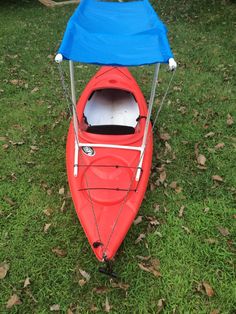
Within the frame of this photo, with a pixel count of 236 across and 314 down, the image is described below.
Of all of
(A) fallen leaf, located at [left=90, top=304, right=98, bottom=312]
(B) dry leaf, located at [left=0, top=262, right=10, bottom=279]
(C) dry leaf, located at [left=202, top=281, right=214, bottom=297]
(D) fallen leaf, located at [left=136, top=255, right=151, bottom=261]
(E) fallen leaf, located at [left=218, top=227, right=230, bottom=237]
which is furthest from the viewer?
(E) fallen leaf, located at [left=218, top=227, right=230, bottom=237]

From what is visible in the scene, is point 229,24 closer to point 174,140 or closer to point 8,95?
point 174,140

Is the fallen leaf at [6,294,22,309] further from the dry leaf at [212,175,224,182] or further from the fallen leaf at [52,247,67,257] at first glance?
the dry leaf at [212,175,224,182]

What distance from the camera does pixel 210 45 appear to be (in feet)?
35.0

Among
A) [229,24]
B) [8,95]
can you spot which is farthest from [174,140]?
[229,24]

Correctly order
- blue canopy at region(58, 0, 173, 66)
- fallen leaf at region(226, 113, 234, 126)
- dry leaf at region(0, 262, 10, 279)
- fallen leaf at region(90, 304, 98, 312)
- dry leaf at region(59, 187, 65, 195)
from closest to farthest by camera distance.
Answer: blue canopy at region(58, 0, 173, 66), fallen leaf at region(90, 304, 98, 312), dry leaf at region(0, 262, 10, 279), dry leaf at region(59, 187, 65, 195), fallen leaf at region(226, 113, 234, 126)

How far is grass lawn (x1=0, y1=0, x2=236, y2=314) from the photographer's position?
4.55 metres

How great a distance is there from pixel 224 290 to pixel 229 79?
608 cm

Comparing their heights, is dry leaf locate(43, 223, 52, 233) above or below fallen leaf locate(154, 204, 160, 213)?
below

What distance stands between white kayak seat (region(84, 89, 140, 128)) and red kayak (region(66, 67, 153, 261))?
0.07ft

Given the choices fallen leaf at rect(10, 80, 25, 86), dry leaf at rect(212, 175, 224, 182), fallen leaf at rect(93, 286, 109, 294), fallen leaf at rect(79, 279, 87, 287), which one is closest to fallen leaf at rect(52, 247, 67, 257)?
fallen leaf at rect(79, 279, 87, 287)

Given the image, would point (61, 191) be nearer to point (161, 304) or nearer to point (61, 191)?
point (61, 191)

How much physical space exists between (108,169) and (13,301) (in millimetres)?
2269

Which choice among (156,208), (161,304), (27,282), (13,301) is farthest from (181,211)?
(13,301)

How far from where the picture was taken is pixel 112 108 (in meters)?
6.86
